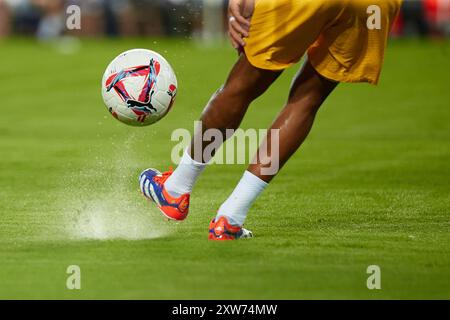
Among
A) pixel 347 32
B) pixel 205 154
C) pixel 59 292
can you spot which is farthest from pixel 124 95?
pixel 59 292

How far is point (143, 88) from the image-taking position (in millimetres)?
6609

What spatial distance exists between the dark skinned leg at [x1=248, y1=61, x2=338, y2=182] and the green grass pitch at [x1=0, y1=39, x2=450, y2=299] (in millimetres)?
459

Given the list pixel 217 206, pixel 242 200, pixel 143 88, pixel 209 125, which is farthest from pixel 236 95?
pixel 217 206

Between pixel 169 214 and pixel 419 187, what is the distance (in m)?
2.69

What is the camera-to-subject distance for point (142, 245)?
5.95 m

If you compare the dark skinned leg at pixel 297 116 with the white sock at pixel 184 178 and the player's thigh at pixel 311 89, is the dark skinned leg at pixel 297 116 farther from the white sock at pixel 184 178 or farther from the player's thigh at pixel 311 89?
the white sock at pixel 184 178

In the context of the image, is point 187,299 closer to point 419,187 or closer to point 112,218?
point 112,218

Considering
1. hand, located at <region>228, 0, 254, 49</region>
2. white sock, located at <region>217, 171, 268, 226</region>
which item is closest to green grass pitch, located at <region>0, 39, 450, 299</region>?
white sock, located at <region>217, 171, 268, 226</region>

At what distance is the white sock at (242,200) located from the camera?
19.9ft

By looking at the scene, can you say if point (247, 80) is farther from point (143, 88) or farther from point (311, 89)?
point (143, 88)

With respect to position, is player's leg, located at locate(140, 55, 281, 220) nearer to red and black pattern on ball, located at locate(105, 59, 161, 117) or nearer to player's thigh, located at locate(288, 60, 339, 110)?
player's thigh, located at locate(288, 60, 339, 110)

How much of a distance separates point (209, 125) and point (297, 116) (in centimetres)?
51

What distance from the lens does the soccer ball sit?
6605mm

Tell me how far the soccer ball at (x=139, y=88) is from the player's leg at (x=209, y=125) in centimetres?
40
